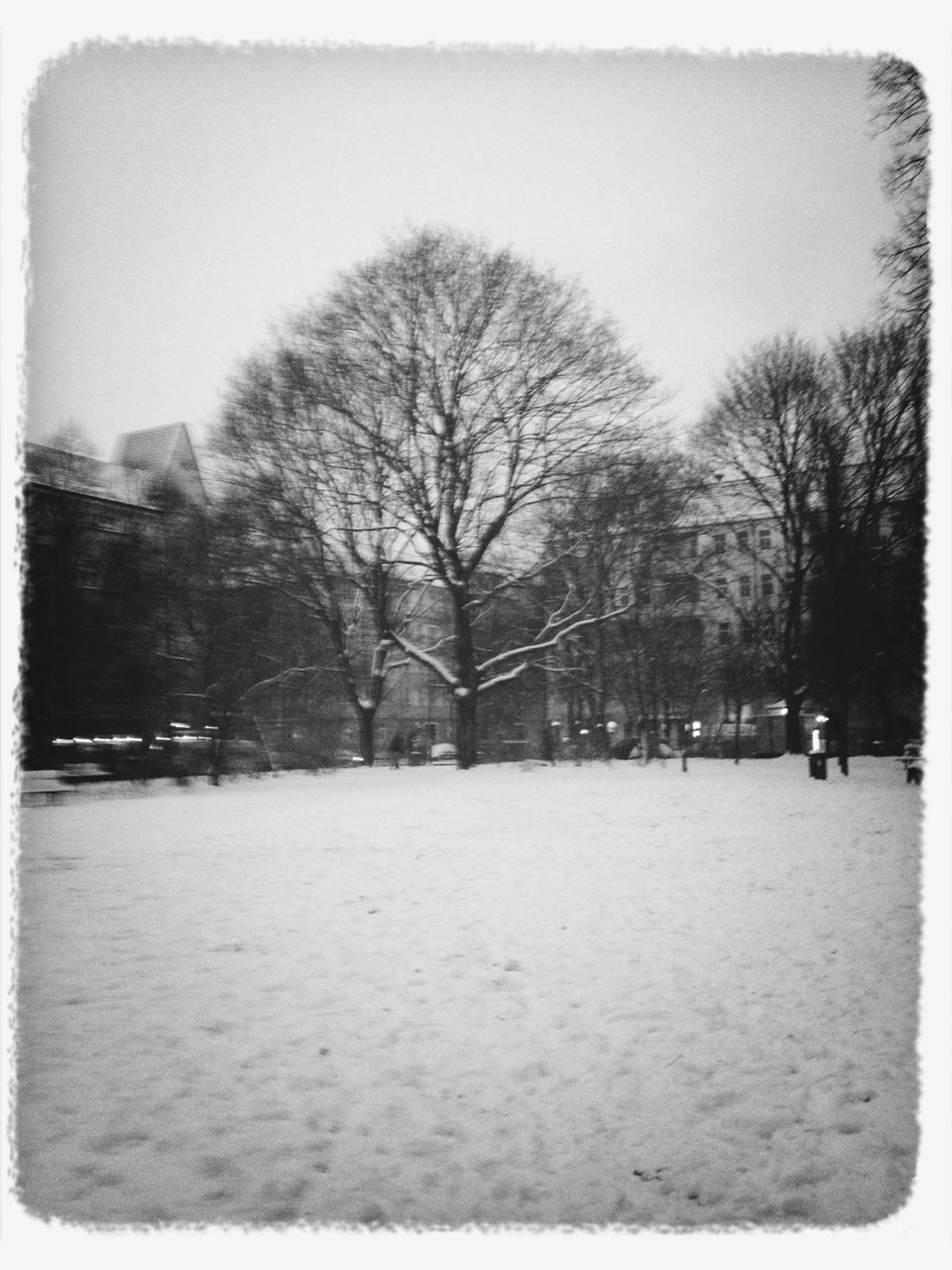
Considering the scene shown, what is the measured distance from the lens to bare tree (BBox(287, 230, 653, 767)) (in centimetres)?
932

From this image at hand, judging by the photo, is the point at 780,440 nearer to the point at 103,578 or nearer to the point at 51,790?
the point at 103,578

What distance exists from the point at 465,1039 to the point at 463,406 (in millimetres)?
10011

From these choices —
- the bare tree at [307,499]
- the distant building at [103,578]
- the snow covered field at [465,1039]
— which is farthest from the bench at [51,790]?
the bare tree at [307,499]

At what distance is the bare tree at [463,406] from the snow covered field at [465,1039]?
567 centimetres

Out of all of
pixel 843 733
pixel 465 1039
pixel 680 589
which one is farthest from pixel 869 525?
pixel 680 589

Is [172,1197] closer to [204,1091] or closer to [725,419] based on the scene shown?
[204,1091]

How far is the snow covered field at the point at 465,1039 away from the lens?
1.97 m

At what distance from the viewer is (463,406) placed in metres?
11.7

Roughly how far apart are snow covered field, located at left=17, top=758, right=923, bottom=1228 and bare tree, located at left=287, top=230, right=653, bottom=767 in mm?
5674

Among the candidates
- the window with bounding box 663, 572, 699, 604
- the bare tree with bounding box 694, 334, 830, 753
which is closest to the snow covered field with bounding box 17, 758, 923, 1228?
the bare tree with bounding box 694, 334, 830, 753

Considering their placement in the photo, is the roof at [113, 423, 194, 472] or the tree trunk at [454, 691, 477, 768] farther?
the tree trunk at [454, 691, 477, 768]

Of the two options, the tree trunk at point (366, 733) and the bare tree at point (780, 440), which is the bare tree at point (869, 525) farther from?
the tree trunk at point (366, 733)

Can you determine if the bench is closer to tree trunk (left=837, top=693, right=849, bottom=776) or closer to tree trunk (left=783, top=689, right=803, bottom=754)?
tree trunk (left=837, top=693, right=849, bottom=776)

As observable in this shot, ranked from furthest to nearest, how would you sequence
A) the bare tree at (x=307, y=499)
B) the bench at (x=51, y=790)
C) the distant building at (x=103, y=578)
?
the bare tree at (x=307, y=499) < the bench at (x=51, y=790) < the distant building at (x=103, y=578)
